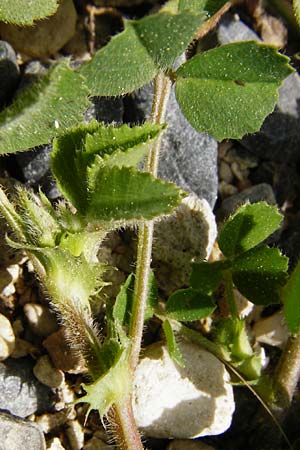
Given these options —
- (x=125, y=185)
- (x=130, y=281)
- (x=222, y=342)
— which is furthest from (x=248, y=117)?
(x=222, y=342)

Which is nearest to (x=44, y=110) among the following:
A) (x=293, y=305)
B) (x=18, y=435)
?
(x=293, y=305)

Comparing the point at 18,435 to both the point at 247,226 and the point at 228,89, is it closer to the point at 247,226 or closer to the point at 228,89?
the point at 247,226

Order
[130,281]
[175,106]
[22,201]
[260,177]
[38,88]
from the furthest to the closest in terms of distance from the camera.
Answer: [260,177] < [175,106] < [130,281] < [22,201] < [38,88]

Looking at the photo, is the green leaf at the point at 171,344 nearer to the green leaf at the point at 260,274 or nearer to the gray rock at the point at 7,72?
the green leaf at the point at 260,274

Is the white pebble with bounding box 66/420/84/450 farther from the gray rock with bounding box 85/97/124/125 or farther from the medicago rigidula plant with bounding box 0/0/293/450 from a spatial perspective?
the gray rock with bounding box 85/97/124/125

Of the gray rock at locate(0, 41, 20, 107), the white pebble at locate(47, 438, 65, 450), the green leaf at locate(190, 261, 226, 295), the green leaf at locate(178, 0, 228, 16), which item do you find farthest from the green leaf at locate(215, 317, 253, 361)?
the gray rock at locate(0, 41, 20, 107)

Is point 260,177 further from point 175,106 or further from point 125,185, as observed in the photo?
point 125,185

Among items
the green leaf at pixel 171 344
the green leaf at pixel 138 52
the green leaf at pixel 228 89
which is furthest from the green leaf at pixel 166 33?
the green leaf at pixel 171 344
